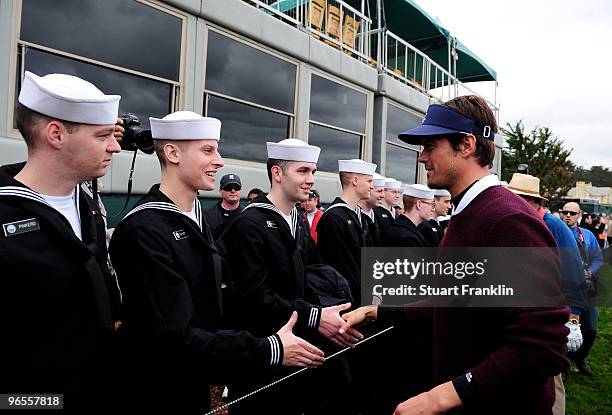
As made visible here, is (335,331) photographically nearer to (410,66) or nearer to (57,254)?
(57,254)

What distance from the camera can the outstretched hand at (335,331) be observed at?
2.75 metres

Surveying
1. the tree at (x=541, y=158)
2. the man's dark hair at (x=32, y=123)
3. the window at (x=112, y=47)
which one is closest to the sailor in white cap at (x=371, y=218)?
the window at (x=112, y=47)

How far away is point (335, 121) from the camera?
8.42m

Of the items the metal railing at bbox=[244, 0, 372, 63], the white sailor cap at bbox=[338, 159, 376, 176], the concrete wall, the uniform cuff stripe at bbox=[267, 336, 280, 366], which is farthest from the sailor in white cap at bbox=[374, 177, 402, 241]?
the uniform cuff stripe at bbox=[267, 336, 280, 366]

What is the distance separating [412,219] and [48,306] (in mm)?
4574

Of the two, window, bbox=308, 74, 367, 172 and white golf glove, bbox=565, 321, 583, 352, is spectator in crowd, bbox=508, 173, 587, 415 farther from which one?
window, bbox=308, 74, 367, 172

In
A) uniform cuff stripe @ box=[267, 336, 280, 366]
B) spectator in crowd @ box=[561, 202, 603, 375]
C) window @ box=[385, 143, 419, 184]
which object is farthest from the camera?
window @ box=[385, 143, 419, 184]

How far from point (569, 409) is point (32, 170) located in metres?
5.22

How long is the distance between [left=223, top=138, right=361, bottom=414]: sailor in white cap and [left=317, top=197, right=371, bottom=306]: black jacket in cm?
121

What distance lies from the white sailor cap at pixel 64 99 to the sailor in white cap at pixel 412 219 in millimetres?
3955

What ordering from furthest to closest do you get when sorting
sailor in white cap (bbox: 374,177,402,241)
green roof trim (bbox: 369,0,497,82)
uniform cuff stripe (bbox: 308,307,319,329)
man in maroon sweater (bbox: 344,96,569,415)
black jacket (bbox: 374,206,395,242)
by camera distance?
green roof trim (bbox: 369,0,497,82), sailor in white cap (bbox: 374,177,402,241), black jacket (bbox: 374,206,395,242), uniform cuff stripe (bbox: 308,307,319,329), man in maroon sweater (bbox: 344,96,569,415)

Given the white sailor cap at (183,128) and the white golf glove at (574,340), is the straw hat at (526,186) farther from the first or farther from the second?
the white sailor cap at (183,128)

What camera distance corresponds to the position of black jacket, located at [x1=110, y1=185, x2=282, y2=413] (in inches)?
74.8

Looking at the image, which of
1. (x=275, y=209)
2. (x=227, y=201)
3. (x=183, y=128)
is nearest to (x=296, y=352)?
(x=275, y=209)
